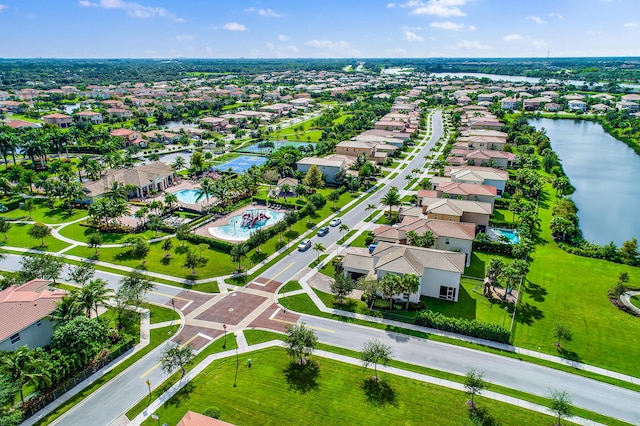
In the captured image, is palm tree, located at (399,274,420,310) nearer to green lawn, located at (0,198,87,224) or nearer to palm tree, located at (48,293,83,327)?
palm tree, located at (48,293,83,327)

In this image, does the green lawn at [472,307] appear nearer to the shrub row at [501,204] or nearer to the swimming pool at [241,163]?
the shrub row at [501,204]

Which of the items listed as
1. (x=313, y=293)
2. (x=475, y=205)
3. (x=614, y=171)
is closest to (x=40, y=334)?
(x=313, y=293)

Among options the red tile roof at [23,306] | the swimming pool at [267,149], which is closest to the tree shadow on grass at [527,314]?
the red tile roof at [23,306]

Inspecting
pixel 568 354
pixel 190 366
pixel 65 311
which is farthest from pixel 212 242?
pixel 568 354

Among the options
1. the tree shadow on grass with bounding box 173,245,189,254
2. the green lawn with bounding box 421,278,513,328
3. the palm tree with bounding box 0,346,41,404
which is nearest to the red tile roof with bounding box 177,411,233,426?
the palm tree with bounding box 0,346,41,404

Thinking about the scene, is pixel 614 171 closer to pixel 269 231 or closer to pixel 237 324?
pixel 269 231
